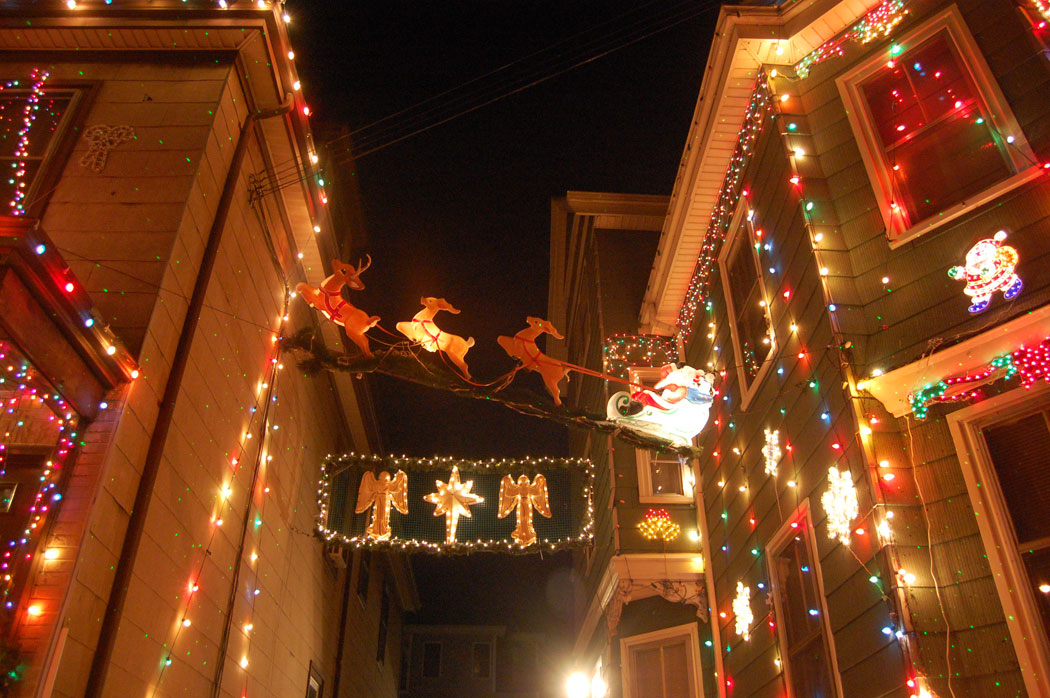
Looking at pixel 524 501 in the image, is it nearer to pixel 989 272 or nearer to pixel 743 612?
pixel 743 612

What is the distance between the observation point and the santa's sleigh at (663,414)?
28.6ft

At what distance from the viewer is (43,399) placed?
15.9ft

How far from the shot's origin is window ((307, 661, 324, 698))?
11.1 metres

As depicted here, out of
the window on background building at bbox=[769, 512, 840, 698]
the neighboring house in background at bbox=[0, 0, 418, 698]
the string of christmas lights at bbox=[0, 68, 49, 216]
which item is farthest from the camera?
the string of christmas lights at bbox=[0, 68, 49, 216]

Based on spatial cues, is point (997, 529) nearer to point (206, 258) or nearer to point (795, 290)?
point (795, 290)

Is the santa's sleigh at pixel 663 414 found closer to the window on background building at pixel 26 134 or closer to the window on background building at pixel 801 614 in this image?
the window on background building at pixel 801 614

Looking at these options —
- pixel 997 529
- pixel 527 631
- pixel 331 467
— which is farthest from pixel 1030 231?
pixel 527 631

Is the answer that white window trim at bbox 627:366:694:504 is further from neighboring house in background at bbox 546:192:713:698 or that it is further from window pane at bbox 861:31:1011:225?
window pane at bbox 861:31:1011:225

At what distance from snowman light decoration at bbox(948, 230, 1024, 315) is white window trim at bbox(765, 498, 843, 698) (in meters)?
2.16

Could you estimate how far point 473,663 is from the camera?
31.3 m

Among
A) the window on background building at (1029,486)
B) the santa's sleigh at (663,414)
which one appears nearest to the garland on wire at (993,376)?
the window on background building at (1029,486)

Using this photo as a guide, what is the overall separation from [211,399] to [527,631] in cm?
2858

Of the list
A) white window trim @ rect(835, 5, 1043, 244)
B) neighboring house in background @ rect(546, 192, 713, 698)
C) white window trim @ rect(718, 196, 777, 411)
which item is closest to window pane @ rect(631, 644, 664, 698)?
neighboring house in background @ rect(546, 192, 713, 698)

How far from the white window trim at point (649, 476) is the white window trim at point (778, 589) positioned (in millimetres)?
3230
